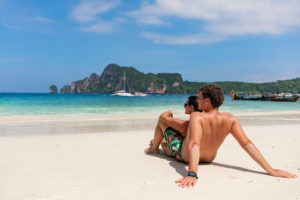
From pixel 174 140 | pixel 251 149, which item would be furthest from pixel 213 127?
pixel 174 140

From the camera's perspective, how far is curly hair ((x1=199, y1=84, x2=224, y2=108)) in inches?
142

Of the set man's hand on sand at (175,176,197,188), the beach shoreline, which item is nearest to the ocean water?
the beach shoreline

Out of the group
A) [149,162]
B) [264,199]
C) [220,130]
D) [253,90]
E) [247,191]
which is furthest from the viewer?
[253,90]

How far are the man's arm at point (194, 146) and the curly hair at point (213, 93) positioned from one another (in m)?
0.31

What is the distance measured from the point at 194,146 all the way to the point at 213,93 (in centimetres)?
79

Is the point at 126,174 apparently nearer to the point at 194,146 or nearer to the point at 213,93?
the point at 194,146

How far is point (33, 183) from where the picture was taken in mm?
3408

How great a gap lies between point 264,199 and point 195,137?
3.66 ft

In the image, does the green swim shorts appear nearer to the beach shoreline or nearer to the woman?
the woman

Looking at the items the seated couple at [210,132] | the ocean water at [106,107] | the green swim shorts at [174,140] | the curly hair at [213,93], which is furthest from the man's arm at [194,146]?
the ocean water at [106,107]

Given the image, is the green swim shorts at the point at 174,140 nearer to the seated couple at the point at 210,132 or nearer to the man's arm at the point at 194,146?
the seated couple at the point at 210,132

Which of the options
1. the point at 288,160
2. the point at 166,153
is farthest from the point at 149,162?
the point at 288,160

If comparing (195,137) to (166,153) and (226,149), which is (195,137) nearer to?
(166,153)

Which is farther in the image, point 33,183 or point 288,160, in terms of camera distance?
point 288,160
